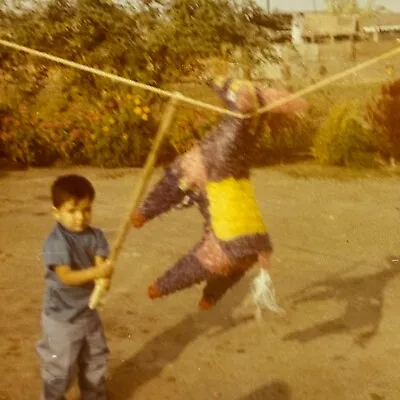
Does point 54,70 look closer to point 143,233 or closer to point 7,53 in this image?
point 7,53

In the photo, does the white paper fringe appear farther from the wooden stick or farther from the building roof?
the building roof

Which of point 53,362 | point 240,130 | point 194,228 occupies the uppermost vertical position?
point 240,130

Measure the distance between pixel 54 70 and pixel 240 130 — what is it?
698cm

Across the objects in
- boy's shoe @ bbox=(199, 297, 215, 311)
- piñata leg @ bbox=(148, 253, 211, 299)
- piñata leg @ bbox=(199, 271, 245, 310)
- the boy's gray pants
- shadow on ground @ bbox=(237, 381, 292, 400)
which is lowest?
shadow on ground @ bbox=(237, 381, 292, 400)

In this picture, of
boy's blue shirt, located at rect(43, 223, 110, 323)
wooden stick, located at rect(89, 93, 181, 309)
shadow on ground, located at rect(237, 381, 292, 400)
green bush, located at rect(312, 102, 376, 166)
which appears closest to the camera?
wooden stick, located at rect(89, 93, 181, 309)

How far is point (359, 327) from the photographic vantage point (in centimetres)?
364

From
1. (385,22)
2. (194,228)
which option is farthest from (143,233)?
(385,22)

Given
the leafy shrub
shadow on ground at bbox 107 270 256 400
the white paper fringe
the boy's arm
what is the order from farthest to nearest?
the leafy shrub, shadow on ground at bbox 107 270 256 400, the white paper fringe, the boy's arm

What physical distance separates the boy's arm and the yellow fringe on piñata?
37cm

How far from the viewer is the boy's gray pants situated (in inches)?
96.6

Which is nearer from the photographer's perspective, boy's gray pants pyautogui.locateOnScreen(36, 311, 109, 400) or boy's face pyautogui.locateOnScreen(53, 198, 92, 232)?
boy's face pyautogui.locateOnScreen(53, 198, 92, 232)

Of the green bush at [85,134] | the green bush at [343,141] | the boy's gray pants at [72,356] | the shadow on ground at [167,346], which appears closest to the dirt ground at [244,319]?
the shadow on ground at [167,346]

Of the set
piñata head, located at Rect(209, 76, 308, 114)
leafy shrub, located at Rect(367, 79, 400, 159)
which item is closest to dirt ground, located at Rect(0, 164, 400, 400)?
piñata head, located at Rect(209, 76, 308, 114)

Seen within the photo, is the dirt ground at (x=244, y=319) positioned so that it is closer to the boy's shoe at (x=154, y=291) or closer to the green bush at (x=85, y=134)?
the boy's shoe at (x=154, y=291)
